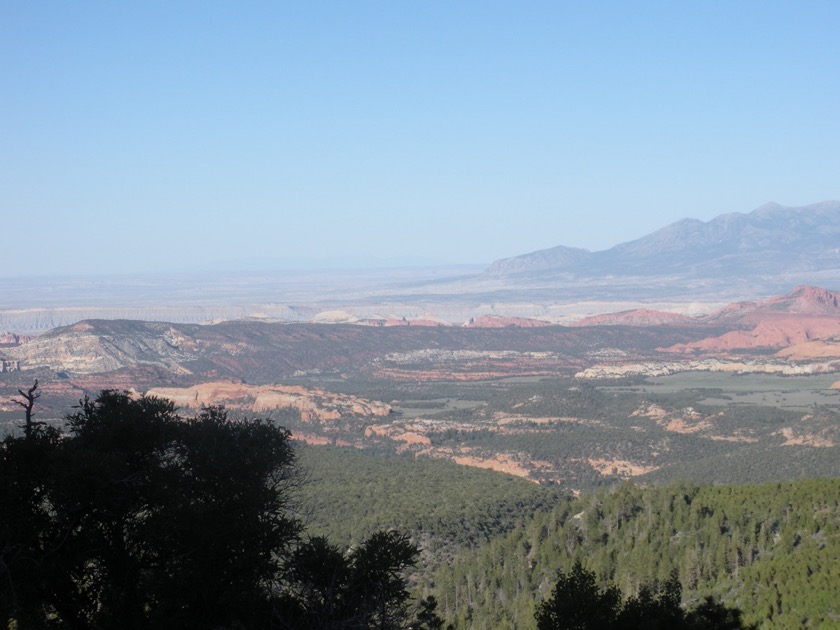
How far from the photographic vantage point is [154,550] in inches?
592

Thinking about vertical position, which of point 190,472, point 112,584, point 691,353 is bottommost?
point 691,353

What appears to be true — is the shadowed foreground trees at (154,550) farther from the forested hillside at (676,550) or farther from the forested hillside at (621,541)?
the forested hillside at (676,550)

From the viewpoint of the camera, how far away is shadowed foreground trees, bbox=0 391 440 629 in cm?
1395

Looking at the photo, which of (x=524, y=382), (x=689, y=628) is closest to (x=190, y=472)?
(x=689, y=628)

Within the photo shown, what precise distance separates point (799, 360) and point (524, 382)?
120ft

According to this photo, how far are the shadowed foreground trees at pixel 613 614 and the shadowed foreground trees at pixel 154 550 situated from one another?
12.6 feet

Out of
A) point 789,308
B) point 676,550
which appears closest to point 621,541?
point 676,550

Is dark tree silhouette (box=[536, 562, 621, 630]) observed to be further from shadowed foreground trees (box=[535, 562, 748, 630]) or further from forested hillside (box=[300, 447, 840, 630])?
forested hillside (box=[300, 447, 840, 630])

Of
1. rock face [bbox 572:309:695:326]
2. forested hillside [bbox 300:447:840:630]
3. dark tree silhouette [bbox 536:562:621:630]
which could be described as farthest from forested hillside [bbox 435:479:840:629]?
rock face [bbox 572:309:695:326]

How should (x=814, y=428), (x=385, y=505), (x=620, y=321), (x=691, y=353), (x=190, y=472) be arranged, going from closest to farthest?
(x=190, y=472), (x=385, y=505), (x=814, y=428), (x=691, y=353), (x=620, y=321)

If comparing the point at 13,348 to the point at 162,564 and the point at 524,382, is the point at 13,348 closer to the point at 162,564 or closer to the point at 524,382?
the point at 524,382

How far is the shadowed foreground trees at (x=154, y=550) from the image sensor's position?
13945 mm

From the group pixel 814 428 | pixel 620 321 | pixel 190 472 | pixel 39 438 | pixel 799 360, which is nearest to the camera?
pixel 39 438

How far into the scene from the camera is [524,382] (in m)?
115
